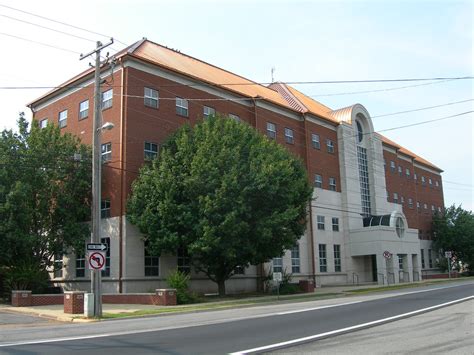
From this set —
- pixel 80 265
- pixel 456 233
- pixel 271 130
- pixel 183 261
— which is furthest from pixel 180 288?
pixel 456 233

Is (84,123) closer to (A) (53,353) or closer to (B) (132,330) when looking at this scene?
(B) (132,330)

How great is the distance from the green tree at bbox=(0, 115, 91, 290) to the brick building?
174cm

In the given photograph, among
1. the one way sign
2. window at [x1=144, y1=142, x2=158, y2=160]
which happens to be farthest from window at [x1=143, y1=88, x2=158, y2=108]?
the one way sign

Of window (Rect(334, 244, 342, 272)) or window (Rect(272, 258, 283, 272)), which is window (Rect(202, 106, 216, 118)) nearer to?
window (Rect(272, 258, 283, 272))

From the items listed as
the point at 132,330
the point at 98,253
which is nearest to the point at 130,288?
the point at 98,253

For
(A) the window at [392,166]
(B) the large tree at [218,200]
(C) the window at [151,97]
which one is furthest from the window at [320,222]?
(C) the window at [151,97]

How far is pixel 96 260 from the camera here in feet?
66.8

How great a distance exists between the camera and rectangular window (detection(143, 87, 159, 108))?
33156 mm

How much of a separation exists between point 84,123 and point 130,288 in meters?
12.2

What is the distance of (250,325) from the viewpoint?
15250mm

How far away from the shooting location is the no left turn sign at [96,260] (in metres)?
20.2

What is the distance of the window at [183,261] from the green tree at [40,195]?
5.94m

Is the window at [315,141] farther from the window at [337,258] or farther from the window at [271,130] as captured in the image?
the window at [337,258]

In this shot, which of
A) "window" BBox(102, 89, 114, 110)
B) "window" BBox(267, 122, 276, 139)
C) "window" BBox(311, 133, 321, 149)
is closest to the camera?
"window" BBox(102, 89, 114, 110)
